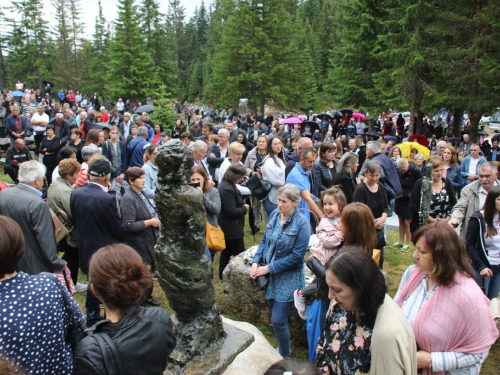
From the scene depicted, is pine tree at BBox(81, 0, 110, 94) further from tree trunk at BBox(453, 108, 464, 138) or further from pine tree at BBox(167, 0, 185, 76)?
tree trunk at BBox(453, 108, 464, 138)

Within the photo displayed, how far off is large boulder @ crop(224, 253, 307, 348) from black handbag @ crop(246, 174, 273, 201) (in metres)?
1.65

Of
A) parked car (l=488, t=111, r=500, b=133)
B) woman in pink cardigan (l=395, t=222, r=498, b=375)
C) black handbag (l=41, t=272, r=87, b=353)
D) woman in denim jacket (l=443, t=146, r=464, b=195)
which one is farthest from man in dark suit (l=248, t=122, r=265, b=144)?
parked car (l=488, t=111, r=500, b=133)

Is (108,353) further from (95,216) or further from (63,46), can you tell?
(63,46)

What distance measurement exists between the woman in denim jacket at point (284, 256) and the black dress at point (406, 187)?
438 cm

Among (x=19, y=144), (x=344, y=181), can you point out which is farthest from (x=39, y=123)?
(x=344, y=181)

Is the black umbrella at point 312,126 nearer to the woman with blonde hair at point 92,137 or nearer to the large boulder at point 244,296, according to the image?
the woman with blonde hair at point 92,137

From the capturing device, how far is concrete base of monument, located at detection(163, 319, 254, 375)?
3496mm

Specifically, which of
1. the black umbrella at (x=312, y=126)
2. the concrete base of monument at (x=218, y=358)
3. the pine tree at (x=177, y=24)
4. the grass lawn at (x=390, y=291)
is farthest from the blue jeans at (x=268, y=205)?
the pine tree at (x=177, y=24)

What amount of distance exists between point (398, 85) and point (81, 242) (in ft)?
59.6

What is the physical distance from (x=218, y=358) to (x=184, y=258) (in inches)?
38.2

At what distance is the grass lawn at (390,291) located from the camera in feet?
15.8

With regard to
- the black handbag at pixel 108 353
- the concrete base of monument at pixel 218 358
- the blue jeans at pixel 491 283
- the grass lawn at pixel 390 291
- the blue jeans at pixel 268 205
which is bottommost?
the grass lawn at pixel 390 291

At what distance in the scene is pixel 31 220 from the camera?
415cm

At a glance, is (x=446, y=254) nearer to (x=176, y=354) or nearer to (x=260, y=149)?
(x=176, y=354)
